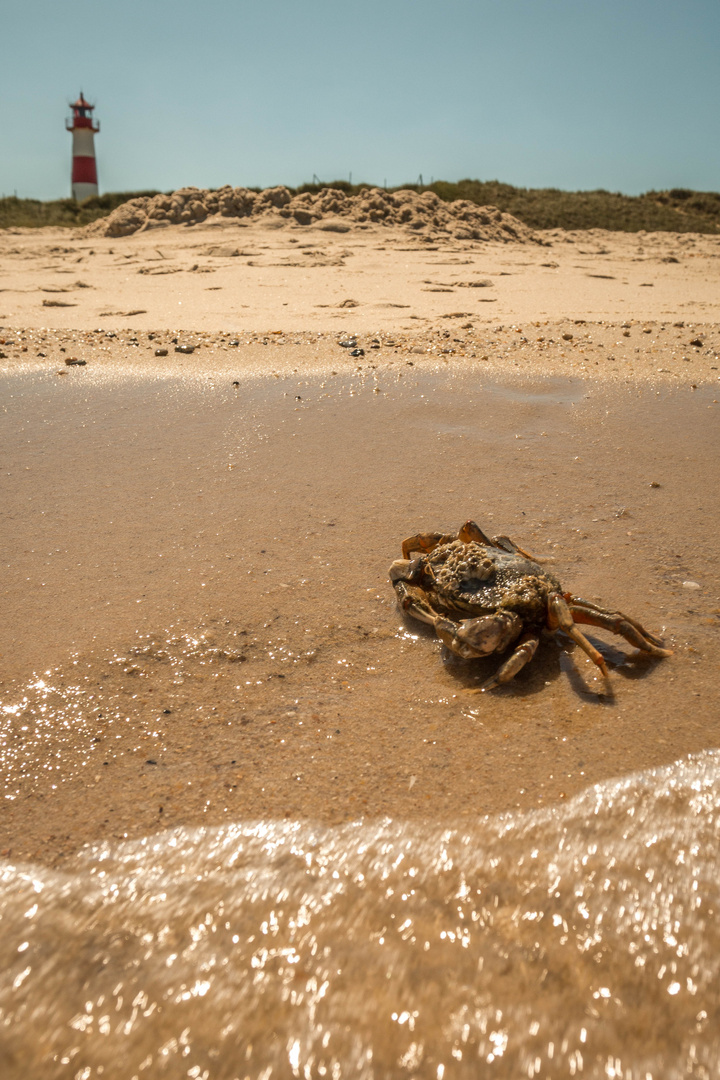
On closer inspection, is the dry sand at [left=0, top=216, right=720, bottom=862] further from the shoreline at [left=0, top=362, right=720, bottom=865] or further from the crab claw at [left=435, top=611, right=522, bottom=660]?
the crab claw at [left=435, top=611, right=522, bottom=660]

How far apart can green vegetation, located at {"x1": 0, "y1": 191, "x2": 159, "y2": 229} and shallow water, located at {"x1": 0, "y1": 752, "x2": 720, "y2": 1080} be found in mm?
19795

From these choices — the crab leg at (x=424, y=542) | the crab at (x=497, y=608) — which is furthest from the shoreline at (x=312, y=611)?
the crab leg at (x=424, y=542)

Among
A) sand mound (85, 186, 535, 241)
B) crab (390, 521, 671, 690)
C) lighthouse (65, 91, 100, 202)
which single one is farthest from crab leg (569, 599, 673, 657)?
lighthouse (65, 91, 100, 202)

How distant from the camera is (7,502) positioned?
3.81 m

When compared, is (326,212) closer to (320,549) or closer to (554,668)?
(320,549)

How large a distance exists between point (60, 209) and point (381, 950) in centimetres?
2280

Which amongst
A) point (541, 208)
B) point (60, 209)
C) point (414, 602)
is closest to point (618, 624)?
point (414, 602)

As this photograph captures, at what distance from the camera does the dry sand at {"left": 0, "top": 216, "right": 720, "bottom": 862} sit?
2105 mm

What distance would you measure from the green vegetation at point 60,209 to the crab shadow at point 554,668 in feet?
63.3

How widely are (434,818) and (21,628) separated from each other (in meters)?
1.75

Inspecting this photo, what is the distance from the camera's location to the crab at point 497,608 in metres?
2.38

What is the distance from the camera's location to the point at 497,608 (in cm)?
248

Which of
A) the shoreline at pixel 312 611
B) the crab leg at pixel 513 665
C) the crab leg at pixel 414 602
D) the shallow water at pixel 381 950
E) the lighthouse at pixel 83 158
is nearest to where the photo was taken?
the shallow water at pixel 381 950

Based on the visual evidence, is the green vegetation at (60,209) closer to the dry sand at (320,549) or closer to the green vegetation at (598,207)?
the green vegetation at (598,207)
